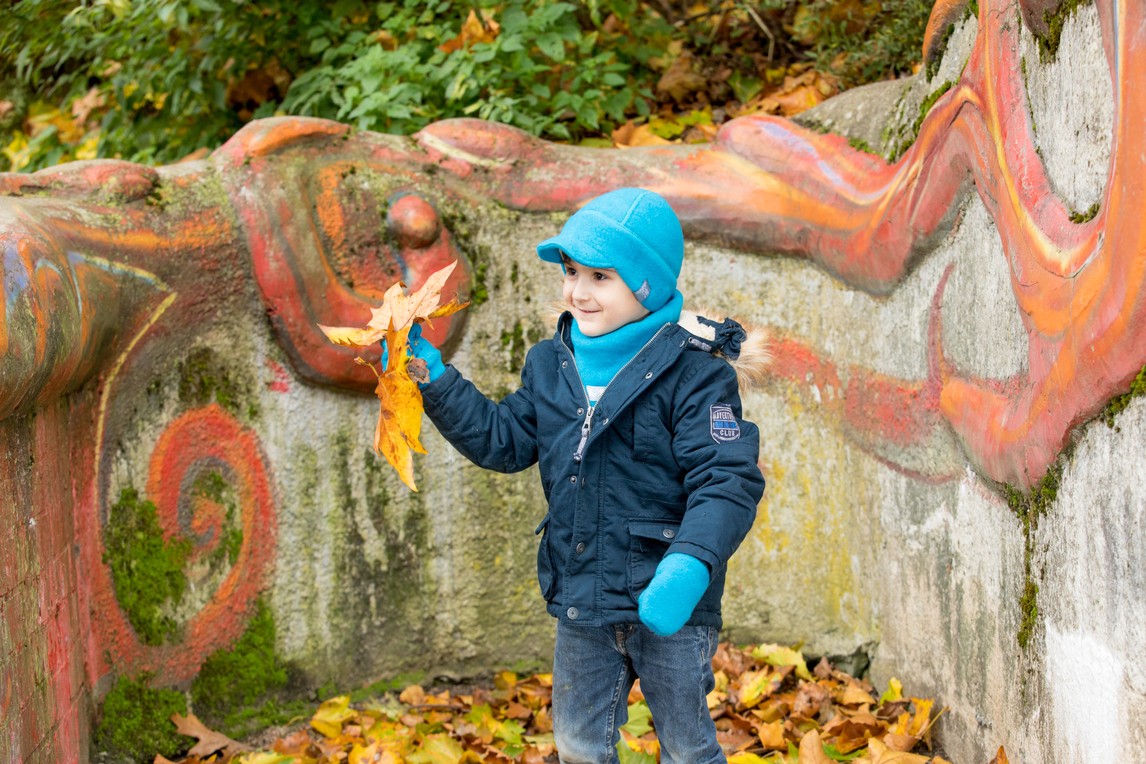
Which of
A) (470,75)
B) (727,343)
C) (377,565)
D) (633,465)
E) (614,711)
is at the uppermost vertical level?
(470,75)

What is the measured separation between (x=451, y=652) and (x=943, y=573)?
1.44 m

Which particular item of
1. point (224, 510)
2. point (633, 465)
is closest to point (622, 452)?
point (633, 465)

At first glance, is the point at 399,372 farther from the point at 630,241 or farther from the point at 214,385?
the point at 214,385

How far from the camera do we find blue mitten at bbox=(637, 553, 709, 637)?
6.35ft

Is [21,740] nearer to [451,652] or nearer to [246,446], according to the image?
[246,446]

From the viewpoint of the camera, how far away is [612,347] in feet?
7.33

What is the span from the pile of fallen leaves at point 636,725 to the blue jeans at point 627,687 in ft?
1.50

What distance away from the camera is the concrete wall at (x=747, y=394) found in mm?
2055

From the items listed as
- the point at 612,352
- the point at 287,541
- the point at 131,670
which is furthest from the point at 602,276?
the point at 131,670

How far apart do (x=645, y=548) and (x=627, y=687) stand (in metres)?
0.33

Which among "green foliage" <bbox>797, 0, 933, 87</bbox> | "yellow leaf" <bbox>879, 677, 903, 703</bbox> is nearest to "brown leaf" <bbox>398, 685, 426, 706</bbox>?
"yellow leaf" <bbox>879, 677, 903, 703</bbox>

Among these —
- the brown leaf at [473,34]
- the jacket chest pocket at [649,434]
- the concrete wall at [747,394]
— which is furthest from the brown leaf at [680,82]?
the jacket chest pocket at [649,434]

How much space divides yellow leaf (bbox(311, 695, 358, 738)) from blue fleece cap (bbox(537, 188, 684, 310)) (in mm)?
1604

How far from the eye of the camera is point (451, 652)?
345 cm
